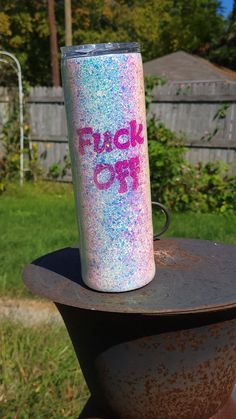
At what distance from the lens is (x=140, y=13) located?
2131 cm

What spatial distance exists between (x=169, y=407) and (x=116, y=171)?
0.79 metres

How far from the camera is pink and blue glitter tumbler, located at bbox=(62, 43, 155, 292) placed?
1619 millimetres

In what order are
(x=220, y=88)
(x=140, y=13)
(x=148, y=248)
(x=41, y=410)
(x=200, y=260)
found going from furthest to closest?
(x=140, y=13) → (x=220, y=88) → (x=41, y=410) → (x=200, y=260) → (x=148, y=248)

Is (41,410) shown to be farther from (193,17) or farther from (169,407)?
(193,17)

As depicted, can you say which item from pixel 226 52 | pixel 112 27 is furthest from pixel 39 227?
pixel 226 52

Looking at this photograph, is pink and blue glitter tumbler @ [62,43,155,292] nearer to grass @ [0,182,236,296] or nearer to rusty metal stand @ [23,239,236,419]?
rusty metal stand @ [23,239,236,419]

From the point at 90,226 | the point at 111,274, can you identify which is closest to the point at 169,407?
the point at 111,274

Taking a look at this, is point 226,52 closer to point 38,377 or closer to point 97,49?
point 38,377

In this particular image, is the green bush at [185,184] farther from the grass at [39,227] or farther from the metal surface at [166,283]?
the metal surface at [166,283]

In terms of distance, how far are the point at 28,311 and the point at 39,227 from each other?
7.30 feet

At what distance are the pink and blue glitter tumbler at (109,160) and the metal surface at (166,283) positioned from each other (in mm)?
73

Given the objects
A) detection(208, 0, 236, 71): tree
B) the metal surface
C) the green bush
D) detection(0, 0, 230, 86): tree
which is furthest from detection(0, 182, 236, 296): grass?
detection(208, 0, 236, 71): tree

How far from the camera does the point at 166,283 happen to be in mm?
1831

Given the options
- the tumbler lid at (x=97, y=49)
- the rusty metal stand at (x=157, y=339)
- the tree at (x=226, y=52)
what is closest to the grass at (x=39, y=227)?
the rusty metal stand at (x=157, y=339)
